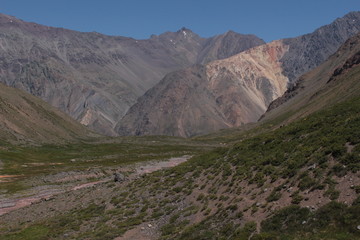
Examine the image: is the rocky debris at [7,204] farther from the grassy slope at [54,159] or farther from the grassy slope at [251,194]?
the grassy slope at [251,194]

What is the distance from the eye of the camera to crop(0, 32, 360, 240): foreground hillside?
21828mm

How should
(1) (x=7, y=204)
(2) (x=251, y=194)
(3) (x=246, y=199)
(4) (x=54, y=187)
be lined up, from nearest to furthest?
(3) (x=246, y=199)
(2) (x=251, y=194)
(1) (x=7, y=204)
(4) (x=54, y=187)

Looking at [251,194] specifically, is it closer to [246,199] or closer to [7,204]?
[246,199]

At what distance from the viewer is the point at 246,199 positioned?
1084 inches

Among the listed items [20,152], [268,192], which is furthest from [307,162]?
[20,152]

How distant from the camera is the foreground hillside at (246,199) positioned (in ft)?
71.6

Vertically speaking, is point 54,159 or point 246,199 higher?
point 54,159

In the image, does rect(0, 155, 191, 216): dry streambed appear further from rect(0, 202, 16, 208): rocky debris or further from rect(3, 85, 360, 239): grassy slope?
rect(3, 85, 360, 239): grassy slope

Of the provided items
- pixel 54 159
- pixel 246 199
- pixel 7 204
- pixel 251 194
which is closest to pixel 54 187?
pixel 7 204

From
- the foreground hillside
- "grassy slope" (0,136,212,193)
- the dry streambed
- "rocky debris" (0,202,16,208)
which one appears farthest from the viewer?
"grassy slope" (0,136,212,193)

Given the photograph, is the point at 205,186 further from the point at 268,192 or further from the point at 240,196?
the point at 268,192

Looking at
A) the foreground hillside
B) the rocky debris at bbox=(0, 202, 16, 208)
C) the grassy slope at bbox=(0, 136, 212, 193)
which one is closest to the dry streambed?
the rocky debris at bbox=(0, 202, 16, 208)

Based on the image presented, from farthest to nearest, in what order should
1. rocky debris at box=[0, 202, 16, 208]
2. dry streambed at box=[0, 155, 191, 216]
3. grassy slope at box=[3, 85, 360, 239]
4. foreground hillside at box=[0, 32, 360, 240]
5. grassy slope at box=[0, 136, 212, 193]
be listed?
grassy slope at box=[0, 136, 212, 193], dry streambed at box=[0, 155, 191, 216], rocky debris at box=[0, 202, 16, 208], grassy slope at box=[3, 85, 360, 239], foreground hillside at box=[0, 32, 360, 240]

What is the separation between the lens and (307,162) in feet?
90.2
